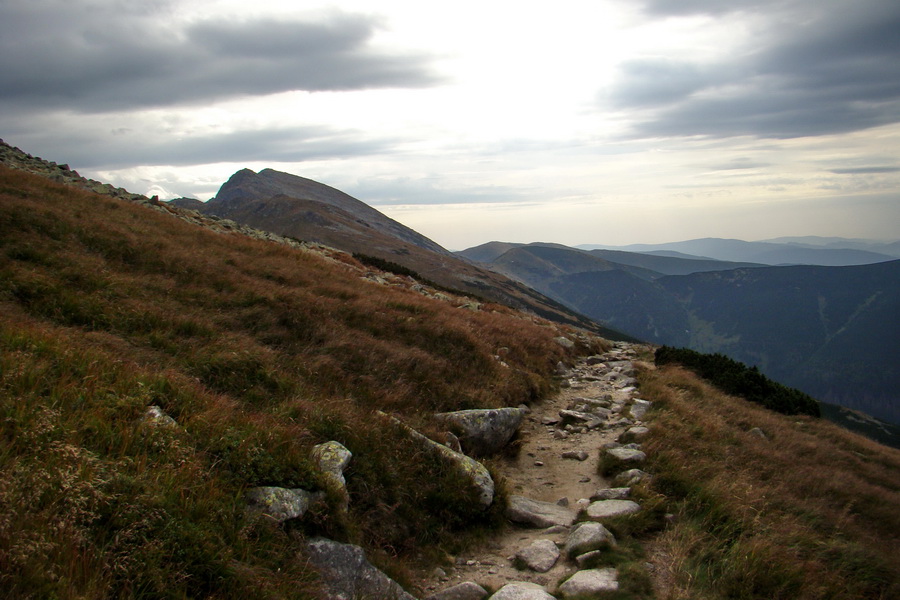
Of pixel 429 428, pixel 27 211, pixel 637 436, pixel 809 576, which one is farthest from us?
pixel 27 211

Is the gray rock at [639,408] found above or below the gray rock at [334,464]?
below

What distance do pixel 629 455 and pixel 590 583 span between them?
4.32m

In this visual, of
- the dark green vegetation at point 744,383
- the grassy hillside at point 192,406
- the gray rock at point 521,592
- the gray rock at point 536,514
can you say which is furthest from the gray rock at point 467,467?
the dark green vegetation at point 744,383

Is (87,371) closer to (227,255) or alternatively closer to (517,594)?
(517,594)

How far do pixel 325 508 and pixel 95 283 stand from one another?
9042 mm

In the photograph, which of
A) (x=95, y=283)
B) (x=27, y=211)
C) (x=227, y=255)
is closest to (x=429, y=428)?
(x=95, y=283)

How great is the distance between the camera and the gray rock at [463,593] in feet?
18.0

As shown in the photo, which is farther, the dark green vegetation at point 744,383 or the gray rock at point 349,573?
the dark green vegetation at point 744,383

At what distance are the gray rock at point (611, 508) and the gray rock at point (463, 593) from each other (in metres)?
2.64

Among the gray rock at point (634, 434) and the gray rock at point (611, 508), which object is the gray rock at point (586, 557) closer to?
the gray rock at point (611, 508)

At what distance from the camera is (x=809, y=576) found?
235 inches

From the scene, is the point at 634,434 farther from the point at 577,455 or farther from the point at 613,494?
the point at 613,494

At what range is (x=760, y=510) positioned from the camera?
7.49m

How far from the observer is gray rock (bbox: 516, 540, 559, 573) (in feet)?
20.7
